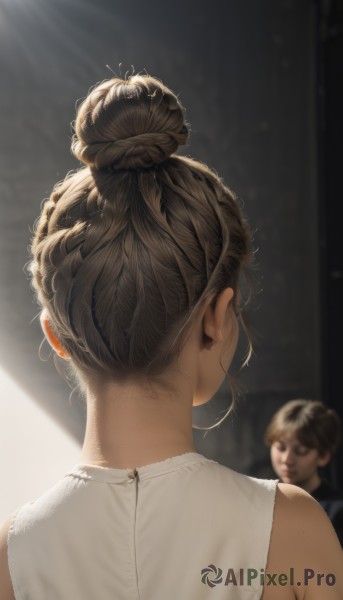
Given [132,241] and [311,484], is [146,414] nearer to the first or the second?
[132,241]

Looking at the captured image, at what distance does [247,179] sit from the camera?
11.1ft

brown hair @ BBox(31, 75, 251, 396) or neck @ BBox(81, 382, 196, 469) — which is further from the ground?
brown hair @ BBox(31, 75, 251, 396)

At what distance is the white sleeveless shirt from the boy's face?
2191 millimetres

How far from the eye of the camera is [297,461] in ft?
9.91

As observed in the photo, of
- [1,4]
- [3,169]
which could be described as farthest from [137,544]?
[1,4]

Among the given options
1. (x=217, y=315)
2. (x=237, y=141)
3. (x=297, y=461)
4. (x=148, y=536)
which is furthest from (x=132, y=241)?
(x=237, y=141)

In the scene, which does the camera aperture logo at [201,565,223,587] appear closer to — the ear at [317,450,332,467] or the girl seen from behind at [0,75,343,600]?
the girl seen from behind at [0,75,343,600]

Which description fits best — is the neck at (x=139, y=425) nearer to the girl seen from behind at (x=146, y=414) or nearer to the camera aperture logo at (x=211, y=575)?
the girl seen from behind at (x=146, y=414)

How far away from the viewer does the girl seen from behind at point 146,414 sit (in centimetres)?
83

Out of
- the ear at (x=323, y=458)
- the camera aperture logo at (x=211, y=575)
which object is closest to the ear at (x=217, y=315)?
the camera aperture logo at (x=211, y=575)

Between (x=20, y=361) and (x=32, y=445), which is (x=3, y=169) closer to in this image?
(x=20, y=361)

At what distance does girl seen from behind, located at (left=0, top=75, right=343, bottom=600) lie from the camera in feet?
2.74

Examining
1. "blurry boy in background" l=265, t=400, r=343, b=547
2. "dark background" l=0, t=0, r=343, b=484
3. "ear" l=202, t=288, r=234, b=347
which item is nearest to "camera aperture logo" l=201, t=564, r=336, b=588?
"ear" l=202, t=288, r=234, b=347

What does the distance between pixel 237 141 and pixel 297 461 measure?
1213mm
